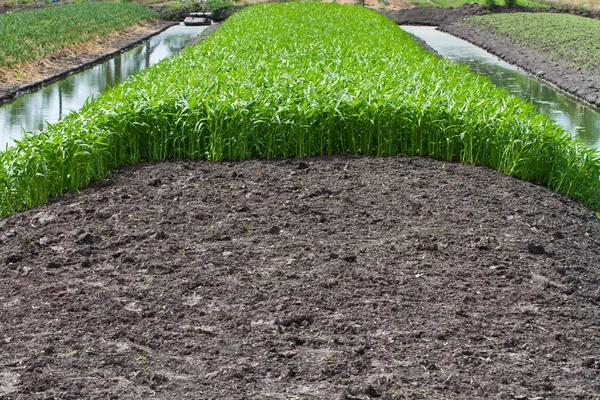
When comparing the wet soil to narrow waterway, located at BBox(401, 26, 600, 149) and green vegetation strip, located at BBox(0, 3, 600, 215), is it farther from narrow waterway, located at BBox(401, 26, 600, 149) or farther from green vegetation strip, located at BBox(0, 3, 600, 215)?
narrow waterway, located at BBox(401, 26, 600, 149)

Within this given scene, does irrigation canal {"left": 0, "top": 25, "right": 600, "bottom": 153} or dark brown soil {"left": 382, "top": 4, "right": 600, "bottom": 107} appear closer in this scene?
irrigation canal {"left": 0, "top": 25, "right": 600, "bottom": 153}

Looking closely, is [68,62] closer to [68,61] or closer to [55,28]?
[68,61]

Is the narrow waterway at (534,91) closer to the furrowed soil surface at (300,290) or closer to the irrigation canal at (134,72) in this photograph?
the irrigation canal at (134,72)

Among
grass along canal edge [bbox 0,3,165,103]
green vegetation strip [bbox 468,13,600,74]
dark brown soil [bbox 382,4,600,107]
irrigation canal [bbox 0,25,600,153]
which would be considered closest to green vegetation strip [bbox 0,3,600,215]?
irrigation canal [bbox 0,25,600,153]

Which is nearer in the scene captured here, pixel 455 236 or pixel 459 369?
pixel 459 369

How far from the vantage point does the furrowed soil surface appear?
4.00 m

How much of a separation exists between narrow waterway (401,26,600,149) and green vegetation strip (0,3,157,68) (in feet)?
38.0

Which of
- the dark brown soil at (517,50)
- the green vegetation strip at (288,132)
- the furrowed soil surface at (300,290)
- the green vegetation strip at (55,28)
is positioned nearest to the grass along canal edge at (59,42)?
the green vegetation strip at (55,28)

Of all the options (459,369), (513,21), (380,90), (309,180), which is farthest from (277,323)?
(513,21)

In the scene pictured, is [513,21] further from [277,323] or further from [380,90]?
[277,323]

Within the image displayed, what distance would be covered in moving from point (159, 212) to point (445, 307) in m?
2.65

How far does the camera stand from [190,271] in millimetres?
5285

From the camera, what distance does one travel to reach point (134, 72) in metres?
20.3

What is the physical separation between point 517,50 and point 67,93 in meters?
15.6
